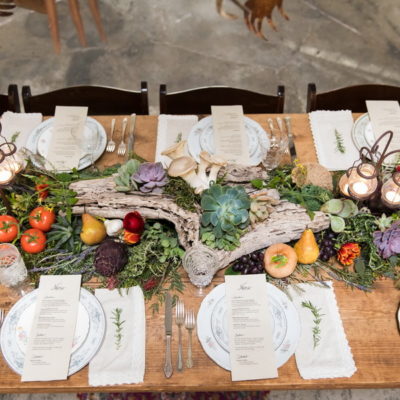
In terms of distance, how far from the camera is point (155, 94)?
3467 millimetres

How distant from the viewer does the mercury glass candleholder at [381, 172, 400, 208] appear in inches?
63.1

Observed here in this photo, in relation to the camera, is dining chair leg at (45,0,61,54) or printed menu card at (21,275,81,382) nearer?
dining chair leg at (45,0,61,54)

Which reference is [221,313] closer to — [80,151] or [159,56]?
[80,151]

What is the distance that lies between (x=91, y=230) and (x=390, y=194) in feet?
3.65

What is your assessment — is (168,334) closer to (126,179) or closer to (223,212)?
(223,212)

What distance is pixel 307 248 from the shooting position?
1550 millimetres

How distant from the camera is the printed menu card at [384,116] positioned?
197cm

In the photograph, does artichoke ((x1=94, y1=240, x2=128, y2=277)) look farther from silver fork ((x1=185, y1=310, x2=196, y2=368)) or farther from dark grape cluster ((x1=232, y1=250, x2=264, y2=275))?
dark grape cluster ((x1=232, y1=250, x2=264, y2=275))

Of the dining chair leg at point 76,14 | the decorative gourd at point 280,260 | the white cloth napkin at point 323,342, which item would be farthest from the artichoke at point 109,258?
the dining chair leg at point 76,14

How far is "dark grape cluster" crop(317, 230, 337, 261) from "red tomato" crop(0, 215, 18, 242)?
1124mm

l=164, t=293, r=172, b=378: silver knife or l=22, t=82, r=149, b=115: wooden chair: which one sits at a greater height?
l=22, t=82, r=149, b=115: wooden chair

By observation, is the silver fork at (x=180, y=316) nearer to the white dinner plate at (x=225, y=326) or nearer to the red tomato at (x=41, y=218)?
the white dinner plate at (x=225, y=326)

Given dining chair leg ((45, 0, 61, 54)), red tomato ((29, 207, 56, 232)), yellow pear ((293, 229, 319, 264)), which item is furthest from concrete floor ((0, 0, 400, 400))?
dining chair leg ((45, 0, 61, 54))

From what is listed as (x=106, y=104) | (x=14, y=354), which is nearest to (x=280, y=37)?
(x=106, y=104)
